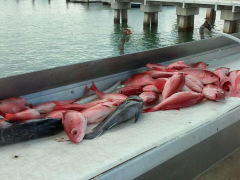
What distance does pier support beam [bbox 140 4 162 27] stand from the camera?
28819 mm

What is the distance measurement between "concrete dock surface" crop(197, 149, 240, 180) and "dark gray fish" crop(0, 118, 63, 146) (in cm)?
126

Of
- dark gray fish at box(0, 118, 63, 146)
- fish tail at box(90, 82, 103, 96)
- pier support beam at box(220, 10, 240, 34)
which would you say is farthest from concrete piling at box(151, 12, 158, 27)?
dark gray fish at box(0, 118, 63, 146)

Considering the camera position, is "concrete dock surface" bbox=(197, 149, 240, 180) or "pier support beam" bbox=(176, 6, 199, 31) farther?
"pier support beam" bbox=(176, 6, 199, 31)

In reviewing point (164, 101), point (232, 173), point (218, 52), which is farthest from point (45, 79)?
point (218, 52)

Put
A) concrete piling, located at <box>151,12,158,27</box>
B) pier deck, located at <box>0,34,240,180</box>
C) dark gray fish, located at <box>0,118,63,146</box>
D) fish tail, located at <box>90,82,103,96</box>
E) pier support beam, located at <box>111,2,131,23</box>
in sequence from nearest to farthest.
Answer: pier deck, located at <box>0,34,240,180</box> < dark gray fish, located at <box>0,118,63,146</box> < fish tail, located at <box>90,82,103,96</box> < concrete piling, located at <box>151,12,158,27</box> < pier support beam, located at <box>111,2,131,23</box>

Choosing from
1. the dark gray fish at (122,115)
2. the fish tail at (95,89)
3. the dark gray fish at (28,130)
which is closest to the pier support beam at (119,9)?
the fish tail at (95,89)

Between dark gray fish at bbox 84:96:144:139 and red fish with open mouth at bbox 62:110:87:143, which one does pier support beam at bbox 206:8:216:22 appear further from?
Answer: red fish with open mouth at bbox 62:110:87:143

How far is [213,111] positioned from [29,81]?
5.36ft

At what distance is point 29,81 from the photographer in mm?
2758

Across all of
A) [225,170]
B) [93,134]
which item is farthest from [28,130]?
[225,170]

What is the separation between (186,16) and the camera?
1038 inches

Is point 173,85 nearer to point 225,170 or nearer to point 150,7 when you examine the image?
point 225,170

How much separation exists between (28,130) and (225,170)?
1.66m

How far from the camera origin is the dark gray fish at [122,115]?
2309 mm
